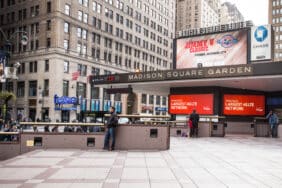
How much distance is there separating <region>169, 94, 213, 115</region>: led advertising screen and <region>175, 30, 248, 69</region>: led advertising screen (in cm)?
528

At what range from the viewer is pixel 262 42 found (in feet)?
98.2

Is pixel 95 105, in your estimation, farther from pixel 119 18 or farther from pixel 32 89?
pixel 119 18

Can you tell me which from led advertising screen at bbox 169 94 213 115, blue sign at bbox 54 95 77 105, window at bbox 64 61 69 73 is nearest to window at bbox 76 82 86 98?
window at bbox 64 61 69 73

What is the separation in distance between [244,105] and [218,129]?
6.06 m

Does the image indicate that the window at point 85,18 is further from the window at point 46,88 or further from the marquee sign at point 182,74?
the marquee sign at point 182,74

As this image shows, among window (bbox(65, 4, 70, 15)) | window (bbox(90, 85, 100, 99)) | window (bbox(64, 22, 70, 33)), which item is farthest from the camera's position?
window (bbox(90, 85, 100, 99))

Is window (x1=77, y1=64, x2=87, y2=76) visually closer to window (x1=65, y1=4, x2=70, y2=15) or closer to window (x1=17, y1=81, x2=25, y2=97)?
window (x1=65, y1=4, x2=70, y2=15)

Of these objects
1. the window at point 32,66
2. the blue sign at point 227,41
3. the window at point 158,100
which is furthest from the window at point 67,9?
the window at point 158,100

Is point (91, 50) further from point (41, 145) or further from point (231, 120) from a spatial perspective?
point (41, 145)

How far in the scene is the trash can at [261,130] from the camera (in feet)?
82.1

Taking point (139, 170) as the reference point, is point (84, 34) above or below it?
above

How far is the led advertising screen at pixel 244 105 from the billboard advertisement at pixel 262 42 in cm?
372

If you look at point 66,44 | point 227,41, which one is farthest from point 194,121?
point 66,44

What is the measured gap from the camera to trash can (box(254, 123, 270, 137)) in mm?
25017
